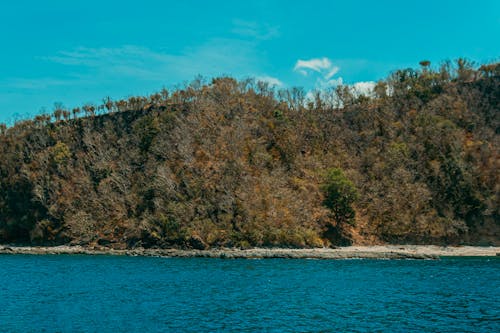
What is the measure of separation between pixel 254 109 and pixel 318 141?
18.4 m

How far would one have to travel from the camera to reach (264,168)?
3947 inches

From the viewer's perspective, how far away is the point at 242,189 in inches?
3684

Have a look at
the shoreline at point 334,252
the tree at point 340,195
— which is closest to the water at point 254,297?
the shoreline at point 334,252

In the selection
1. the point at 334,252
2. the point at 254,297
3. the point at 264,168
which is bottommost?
the point at 254,297

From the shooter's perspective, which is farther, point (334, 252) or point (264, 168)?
point (264, 168)

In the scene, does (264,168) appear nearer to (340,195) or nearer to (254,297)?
(340,195)

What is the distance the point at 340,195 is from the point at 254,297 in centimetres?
4737

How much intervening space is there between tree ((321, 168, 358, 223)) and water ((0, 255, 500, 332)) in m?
20.0

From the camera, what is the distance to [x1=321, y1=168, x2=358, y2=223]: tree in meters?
87.9

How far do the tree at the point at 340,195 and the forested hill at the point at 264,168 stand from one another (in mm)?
275

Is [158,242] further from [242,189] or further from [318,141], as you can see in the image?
[318,141]

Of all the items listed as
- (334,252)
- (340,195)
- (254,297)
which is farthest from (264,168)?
(254,297)

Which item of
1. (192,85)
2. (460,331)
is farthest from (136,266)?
(192,85)

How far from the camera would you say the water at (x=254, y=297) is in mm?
34531
